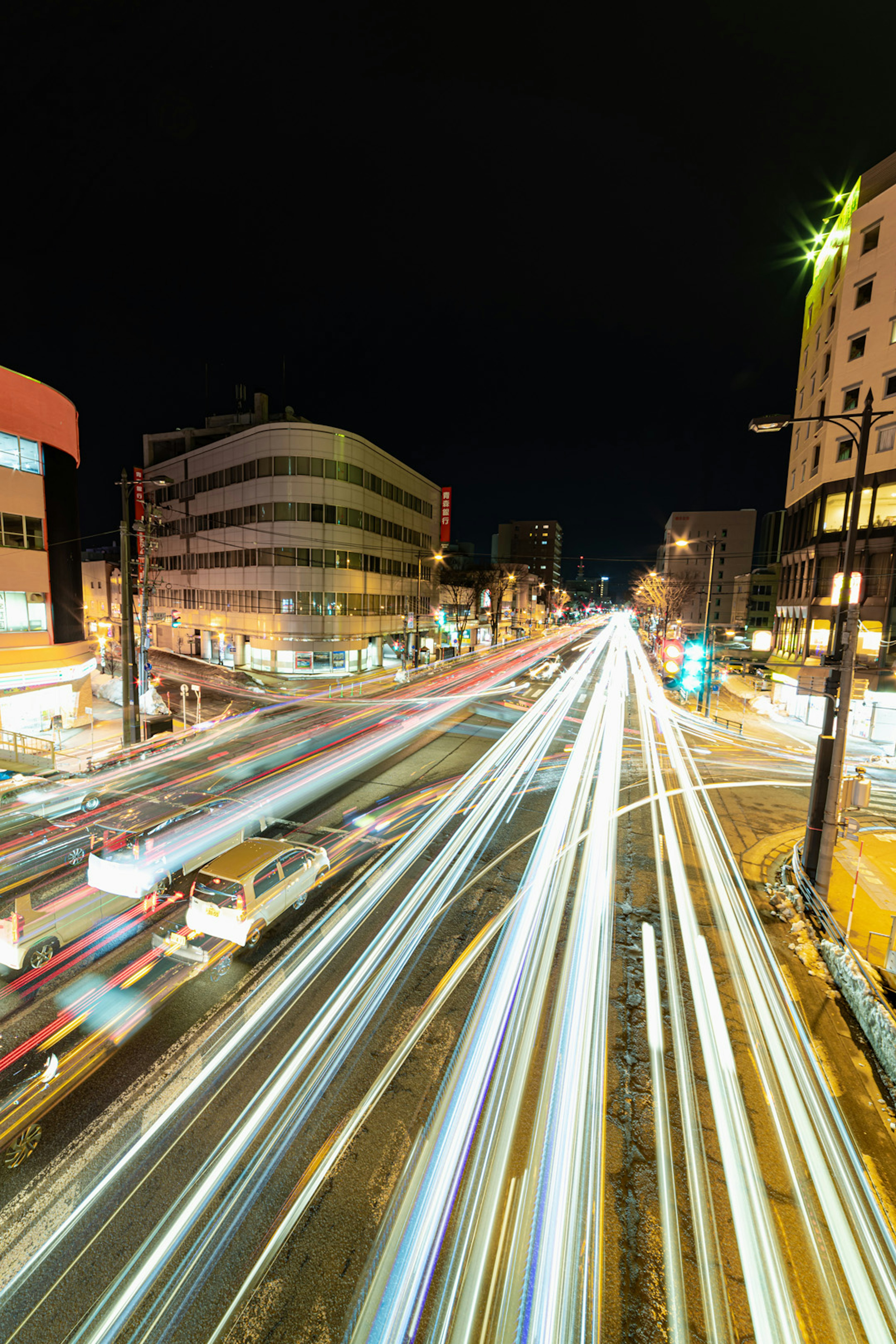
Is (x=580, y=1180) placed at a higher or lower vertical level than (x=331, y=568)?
lower

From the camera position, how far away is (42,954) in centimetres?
833

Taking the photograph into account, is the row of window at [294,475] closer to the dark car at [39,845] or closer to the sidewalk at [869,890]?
the dark car at [39,845]

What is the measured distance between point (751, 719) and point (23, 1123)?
104 feet

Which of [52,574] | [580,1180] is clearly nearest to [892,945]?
[580,1180]

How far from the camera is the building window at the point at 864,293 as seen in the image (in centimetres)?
2597

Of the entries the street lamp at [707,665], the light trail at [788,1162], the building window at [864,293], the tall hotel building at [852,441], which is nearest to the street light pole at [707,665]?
the street lamp at [707,665]

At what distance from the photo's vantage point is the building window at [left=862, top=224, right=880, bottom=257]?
2562 cm

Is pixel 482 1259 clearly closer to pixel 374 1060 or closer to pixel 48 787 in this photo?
pixel 374 1060

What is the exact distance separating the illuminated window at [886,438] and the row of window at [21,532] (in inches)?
1489

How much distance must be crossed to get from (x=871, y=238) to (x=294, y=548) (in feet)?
125

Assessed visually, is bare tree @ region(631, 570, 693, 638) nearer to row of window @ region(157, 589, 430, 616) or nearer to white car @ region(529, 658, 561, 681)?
white car @ region(529, 658, 561, 681)

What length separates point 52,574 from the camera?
22922mm

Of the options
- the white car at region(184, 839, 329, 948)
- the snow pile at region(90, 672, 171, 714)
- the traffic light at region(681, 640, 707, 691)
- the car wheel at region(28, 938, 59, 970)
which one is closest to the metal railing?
the snow pile at region(90, 672, 171, 714)

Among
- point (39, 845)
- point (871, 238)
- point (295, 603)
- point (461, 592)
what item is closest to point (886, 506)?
point (871, 238)
